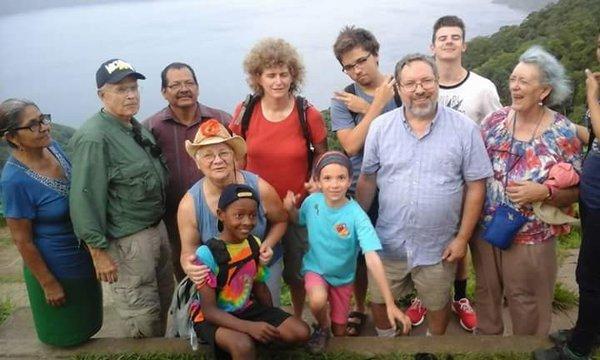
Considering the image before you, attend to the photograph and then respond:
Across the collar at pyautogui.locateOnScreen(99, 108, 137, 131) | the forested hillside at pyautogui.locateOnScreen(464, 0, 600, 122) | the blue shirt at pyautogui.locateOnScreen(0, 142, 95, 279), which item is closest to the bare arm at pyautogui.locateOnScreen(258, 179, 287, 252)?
the collar at pyautogui.locateOnScreen(99, 108, 137, 131)

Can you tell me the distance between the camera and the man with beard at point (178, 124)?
3.45m

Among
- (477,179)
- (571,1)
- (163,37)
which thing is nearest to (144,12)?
(163,37)

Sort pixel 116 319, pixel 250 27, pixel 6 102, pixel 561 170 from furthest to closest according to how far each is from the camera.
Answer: pixel 250 27
pixel 116 319
pixel 6 102
pixel 561 170

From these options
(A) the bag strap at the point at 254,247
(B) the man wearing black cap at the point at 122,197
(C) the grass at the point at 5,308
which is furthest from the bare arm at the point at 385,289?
(C) the grass at the point at 5,308

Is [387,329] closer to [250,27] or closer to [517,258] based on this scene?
[517,258]

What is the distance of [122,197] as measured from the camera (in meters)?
3.04

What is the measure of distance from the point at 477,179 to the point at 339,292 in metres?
1.01

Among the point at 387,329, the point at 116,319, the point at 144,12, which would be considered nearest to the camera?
the point at 387,329

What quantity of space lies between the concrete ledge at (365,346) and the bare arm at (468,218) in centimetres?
52

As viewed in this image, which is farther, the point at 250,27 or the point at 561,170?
the point at 250,27

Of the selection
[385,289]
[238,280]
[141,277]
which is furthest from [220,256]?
[385,289]

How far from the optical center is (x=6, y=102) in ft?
9.39

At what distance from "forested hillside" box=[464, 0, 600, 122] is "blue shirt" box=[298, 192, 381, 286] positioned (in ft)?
12.6

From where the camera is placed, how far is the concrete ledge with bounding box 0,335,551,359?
3014mm
